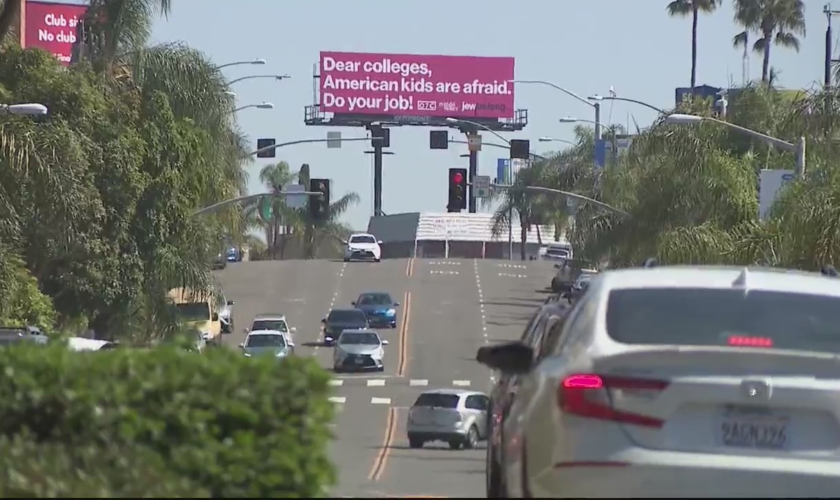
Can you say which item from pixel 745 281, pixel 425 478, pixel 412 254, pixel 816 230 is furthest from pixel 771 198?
pixel 412 254

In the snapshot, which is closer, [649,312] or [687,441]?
[687,441]

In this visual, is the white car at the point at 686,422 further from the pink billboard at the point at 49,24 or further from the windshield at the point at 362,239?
the pink billboard at the point at 49,24

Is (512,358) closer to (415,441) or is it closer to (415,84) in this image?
(415,441)

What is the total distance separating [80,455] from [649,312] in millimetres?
3088

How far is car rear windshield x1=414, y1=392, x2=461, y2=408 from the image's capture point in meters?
33.8

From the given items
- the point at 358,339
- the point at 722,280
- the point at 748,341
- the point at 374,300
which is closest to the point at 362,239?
the point at 374,300

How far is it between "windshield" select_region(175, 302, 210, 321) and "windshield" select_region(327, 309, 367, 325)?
6.40 metres

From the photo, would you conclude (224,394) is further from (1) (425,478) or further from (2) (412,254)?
(2) (412,254)

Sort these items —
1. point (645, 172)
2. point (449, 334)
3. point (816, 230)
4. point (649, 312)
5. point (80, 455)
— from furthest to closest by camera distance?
point (449, 334)
point (645, 172)
point (816, 230)
point (649, 312)
point (80, 455)

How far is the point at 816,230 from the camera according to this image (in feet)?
82.2

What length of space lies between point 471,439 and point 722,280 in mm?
26678

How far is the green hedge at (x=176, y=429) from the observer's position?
6.04 meters

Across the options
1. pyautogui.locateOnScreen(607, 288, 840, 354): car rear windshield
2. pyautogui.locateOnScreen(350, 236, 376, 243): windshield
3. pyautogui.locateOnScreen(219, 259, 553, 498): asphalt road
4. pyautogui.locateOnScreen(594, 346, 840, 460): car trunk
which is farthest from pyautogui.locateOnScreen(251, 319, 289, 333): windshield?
pyautogui.locateOnScreen(594, 346, 840, 460): car trunk

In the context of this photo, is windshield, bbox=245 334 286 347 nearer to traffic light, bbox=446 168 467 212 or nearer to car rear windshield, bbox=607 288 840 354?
traffic light, bbox=446 168 467 212
